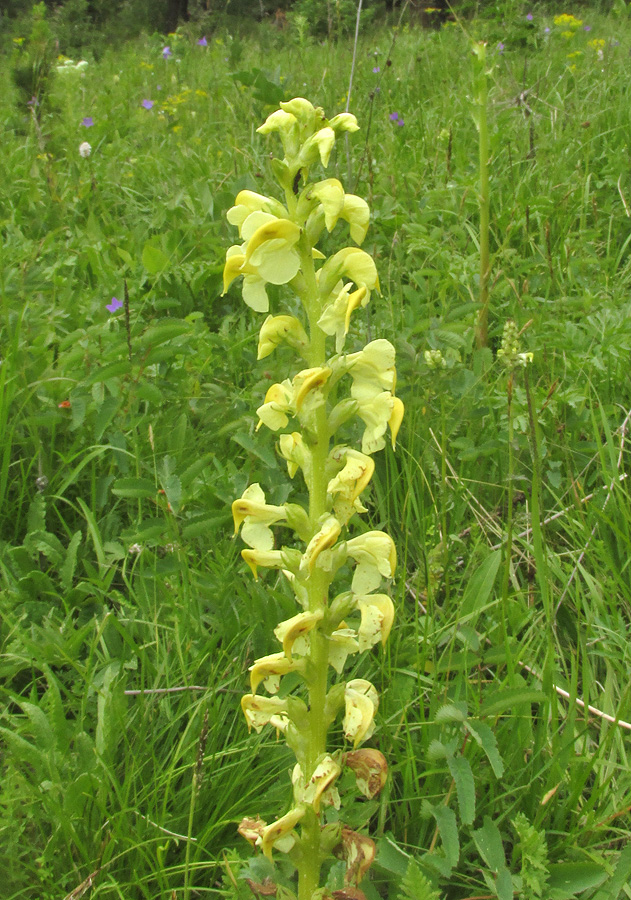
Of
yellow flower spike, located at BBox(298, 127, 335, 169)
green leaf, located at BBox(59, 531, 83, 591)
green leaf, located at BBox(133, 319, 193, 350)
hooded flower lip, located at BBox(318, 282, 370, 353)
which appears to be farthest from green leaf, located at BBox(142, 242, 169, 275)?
hooded flower lip, located at BBox(318, 282, 370, 353)

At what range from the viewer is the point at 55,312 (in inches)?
104

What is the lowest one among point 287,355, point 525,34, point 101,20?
point 101,20

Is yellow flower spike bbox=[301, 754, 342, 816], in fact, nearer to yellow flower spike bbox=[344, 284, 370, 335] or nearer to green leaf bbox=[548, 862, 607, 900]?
green leaf bbox=[548, 862, 607, 900]

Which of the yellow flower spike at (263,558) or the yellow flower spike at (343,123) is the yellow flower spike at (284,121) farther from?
the yellow flower spike at (263,558)

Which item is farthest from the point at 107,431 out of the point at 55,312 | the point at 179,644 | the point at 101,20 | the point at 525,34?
the point at 101,20

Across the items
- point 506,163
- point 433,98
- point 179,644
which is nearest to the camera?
point 179,644

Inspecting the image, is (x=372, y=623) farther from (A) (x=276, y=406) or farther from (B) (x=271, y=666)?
(A) (x=276, y=406)

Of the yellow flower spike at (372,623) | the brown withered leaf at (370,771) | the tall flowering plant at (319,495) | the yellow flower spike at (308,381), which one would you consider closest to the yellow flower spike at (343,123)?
the tall flowering plant at (319,495)

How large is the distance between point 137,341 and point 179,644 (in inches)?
39.5

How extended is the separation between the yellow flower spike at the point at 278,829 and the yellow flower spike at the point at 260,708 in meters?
0.15

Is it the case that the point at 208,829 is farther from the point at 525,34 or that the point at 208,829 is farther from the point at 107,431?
the point at 525,34

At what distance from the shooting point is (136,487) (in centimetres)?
203

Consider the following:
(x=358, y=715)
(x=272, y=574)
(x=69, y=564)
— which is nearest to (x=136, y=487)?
(x=69, y=564)

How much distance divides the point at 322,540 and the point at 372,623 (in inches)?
6.6
